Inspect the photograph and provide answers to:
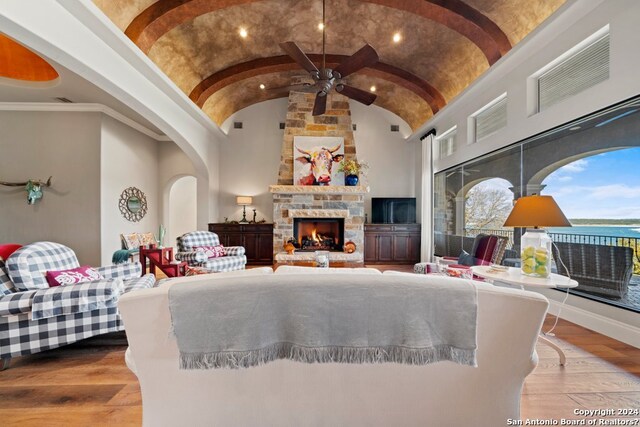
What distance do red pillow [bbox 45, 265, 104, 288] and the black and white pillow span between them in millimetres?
206

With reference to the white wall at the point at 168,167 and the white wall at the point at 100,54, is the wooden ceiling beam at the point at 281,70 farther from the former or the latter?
the white wall at the point at 168,167

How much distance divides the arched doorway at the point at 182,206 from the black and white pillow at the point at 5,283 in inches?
241

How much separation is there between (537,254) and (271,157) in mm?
5945

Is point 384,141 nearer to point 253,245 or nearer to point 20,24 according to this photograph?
point 253,245

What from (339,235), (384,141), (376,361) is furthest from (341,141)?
(376,361)

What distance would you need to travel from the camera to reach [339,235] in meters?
6.61

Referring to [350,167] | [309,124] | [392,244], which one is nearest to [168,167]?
[309,124]

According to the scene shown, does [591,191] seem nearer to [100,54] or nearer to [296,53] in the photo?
[296,53]

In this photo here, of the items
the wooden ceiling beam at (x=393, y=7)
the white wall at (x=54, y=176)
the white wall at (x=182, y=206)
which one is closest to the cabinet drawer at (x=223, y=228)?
the white wall at (x=54, y=176)

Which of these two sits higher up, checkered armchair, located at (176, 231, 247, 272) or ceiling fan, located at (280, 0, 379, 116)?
ceiling fan, located at (280, 0, 379, 116)

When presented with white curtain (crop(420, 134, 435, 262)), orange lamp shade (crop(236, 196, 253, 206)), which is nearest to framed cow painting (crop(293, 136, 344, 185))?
orange lamp shade (crop(236, 196, 253, 206))

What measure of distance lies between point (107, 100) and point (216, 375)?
5524 millimetres

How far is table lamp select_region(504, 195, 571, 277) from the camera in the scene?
6.44 ft

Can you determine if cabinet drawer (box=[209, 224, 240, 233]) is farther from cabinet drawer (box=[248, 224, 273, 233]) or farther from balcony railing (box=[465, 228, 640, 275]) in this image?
balcony railing (box=[465, 228, 640, 275])
